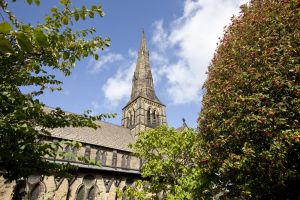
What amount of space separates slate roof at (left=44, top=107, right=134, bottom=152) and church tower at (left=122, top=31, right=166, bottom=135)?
4477 mm

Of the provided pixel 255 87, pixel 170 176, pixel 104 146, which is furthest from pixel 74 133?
pixel 255 87

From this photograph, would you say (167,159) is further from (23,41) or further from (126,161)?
(126,161)

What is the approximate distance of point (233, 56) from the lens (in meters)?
10.3

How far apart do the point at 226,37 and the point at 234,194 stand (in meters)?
7.50

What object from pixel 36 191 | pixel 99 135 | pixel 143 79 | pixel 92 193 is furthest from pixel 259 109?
pixel 143 79

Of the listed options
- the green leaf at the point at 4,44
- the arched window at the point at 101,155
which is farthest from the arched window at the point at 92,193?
the green leaf at the point at 4,44

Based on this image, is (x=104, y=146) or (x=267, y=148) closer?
(x=267, y=148)

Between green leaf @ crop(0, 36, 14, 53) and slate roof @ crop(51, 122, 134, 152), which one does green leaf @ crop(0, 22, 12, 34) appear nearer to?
green leaf @ crop(0, 36, 14, 53)

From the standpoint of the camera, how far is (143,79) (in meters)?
47.8

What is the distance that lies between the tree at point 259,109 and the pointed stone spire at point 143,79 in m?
33.6

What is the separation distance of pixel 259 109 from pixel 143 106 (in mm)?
34737

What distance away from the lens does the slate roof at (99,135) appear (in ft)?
92.1

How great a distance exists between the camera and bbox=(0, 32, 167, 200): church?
67.4 feet

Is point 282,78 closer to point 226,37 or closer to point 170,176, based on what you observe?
point 226,37
